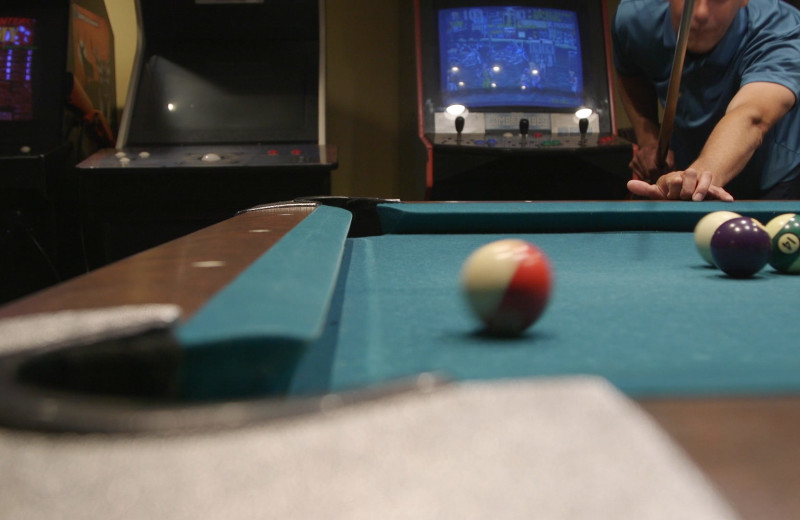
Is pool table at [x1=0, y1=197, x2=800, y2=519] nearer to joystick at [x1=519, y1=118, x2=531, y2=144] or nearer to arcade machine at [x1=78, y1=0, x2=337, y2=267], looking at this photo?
arcade machine at [x1=78, y1=0, x2=337, y2=267]

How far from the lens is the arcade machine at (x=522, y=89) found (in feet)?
10.3

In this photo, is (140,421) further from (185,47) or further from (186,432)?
(185,47)

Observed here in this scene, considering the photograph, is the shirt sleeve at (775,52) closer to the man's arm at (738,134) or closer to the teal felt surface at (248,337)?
the man's arm at (738,134)

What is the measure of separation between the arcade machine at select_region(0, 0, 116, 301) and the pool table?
2.03 m

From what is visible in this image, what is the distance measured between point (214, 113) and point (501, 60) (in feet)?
4.61

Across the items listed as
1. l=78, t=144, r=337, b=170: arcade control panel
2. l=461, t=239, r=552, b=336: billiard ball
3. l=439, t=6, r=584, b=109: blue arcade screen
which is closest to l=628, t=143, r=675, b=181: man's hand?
l=439, t=6, r=584, b=109: blue arcade screen

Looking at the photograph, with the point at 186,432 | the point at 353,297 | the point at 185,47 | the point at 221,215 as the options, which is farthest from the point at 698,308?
the point at 185,47

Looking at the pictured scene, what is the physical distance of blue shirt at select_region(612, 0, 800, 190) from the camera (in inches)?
108

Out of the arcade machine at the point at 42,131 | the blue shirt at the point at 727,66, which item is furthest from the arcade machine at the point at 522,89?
the arcade machine at the point at 42,131

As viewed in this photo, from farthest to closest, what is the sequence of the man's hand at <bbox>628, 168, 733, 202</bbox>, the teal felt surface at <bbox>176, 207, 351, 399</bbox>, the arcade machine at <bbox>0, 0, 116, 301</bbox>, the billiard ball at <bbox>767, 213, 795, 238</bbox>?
1. the arcade machine at <bbox>0, 0, 116, 301</bbox>
2. the man's hand at <bbox>628, 168, 733, 202</bbox>
3. the billiard ball at <bbox>767, 213, 795, 238</bbox>
4. the teal felt surface at <bbox>176, 207, 351, 399</bbox>

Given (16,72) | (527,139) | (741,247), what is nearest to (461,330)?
(741,247)

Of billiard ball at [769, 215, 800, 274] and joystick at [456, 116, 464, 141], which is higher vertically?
joystick at [456, 116, 464, 141]

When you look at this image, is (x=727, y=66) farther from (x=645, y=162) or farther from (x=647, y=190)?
(x=647, y=190)

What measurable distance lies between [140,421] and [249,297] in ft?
0.63
